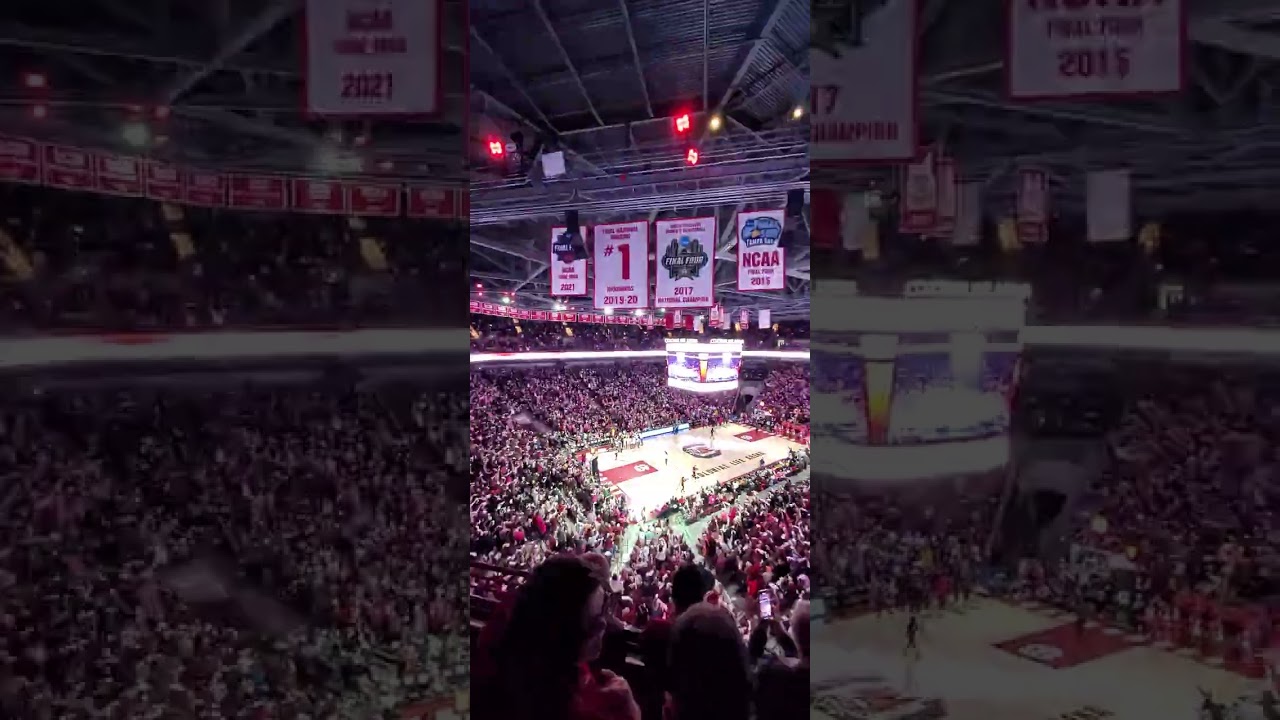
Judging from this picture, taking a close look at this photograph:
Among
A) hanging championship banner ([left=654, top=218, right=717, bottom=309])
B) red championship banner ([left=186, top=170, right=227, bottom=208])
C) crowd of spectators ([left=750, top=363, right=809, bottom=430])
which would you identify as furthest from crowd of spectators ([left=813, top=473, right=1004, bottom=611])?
crowd of spectators ([left=750, top=363, right=809, bottom=430])

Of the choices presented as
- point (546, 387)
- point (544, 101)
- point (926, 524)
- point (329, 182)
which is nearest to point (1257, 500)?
point (926, 524)

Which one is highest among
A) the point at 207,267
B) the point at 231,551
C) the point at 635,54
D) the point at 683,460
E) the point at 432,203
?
the point at 635,54

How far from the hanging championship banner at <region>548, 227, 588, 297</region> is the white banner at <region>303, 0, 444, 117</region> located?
207 inches

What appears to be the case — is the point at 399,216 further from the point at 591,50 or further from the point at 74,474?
the point at 591,50

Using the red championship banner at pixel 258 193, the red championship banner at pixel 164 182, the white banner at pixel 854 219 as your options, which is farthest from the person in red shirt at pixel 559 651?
the red championship banner at pixel 164 182

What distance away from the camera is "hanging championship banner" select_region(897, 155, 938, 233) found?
10.0 ft

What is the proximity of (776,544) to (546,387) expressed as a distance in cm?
1610

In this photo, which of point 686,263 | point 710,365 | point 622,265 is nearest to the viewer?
point 686,263

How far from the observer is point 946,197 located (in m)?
3.03

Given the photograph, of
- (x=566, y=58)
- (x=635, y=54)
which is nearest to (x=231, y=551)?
(x=566, y=58)

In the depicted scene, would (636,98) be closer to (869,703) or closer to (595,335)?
(869,703)

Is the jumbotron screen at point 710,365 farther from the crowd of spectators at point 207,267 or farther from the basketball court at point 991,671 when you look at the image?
the crowd of spectators at point 207,267

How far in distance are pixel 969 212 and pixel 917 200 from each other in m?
0.24

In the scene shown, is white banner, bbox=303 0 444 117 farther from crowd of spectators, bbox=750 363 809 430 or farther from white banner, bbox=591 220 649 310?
crowd of spectators, bbox=750 363 809 430
